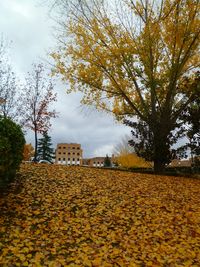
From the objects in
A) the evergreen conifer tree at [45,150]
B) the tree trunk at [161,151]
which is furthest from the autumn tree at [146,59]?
the evergreen conifer tree at [45,150]

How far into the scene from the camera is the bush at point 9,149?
798 cm

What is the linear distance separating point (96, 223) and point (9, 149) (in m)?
2.75

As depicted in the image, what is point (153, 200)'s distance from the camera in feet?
32.9

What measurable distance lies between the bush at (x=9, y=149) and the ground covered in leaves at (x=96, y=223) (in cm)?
67

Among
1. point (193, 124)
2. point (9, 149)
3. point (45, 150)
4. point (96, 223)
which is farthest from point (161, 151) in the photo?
point (45, 150)

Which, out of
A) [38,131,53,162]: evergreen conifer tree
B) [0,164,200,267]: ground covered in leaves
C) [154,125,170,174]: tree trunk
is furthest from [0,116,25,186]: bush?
[38,131,53,162]: evergreen conifer tree

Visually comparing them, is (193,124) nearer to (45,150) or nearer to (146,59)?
(146,59)

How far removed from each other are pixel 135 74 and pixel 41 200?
8.64m

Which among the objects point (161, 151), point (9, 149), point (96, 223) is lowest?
point (96, 223)

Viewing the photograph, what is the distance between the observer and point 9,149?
8.24 meters

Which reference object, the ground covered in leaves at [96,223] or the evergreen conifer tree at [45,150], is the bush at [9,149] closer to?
the ground covered in leaves at [96,223]

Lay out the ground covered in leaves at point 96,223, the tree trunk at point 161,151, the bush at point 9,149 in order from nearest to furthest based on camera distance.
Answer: the ground covered in leaves at point 96,223, the bush at point 9,149, the tree trunk at point 161,151

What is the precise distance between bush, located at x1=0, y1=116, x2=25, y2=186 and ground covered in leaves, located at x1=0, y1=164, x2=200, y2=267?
0.67m

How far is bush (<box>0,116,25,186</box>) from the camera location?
26.2 ft
